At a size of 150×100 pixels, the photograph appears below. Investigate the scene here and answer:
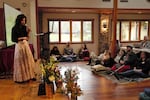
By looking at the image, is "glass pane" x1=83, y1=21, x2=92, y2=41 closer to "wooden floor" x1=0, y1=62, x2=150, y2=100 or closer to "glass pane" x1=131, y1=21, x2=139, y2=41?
"glass pane" x1=131, y1=21, x2=139, y2=41

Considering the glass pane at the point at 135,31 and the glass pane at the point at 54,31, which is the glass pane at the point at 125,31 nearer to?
the glass pane at the point at 135,31

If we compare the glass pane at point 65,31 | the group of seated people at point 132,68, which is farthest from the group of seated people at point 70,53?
the group of seated people at point 132,68

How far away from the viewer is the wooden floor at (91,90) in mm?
3881

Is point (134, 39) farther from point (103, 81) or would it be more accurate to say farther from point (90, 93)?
point (90, 93)

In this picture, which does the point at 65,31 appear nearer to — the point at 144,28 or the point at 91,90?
the point at 144,28

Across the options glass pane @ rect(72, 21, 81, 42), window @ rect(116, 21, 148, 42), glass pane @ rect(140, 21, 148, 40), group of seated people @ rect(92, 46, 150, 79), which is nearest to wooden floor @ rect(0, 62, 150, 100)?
group of seated people @ rect(92, 46, 150, 79)

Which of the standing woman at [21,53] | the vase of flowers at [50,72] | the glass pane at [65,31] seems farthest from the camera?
the glass pane at [65,31]

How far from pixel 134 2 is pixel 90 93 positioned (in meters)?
5.87

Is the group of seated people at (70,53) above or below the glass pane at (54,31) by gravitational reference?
below

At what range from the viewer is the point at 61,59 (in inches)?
380

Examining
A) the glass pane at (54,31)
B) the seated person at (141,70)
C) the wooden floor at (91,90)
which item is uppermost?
the glass pane at (54,31)

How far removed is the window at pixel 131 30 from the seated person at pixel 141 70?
5042mm

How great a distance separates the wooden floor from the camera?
3881 mm

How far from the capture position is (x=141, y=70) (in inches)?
243
